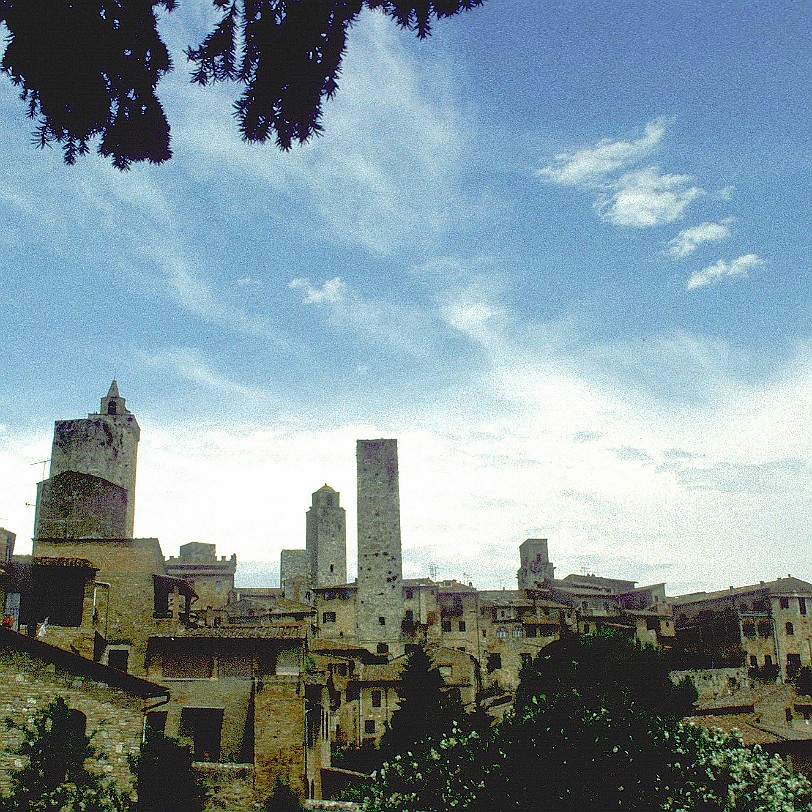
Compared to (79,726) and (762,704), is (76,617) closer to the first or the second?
(79,726)

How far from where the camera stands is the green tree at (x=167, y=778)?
66.1 ft

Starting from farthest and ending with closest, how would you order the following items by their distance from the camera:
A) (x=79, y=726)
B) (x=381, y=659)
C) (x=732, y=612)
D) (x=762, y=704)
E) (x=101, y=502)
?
1. (x=732, y=612)
2. (x=381, y=659)
3. (x=762, y=704)
4. (x=101, y=502)
5. (x=79, y=726)

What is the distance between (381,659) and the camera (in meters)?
63.6

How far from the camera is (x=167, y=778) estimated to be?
70.1 feet

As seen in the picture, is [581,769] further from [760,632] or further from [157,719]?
[760,632]

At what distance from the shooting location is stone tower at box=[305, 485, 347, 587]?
99875mm

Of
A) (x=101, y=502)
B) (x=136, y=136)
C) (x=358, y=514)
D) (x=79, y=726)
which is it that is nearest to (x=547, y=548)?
(x=358, y=514)

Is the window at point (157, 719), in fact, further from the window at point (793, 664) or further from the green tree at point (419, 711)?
the window at point (793, 664)

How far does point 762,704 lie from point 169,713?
37988mm

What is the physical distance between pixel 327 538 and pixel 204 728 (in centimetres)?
7491

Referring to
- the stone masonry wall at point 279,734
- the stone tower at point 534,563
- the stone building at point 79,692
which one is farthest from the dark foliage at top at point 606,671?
the stone tower at point 534,563

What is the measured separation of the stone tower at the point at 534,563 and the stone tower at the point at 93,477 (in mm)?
67803

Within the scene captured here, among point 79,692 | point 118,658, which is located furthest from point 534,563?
point 79,692

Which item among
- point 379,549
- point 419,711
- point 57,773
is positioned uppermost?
point 379,549
